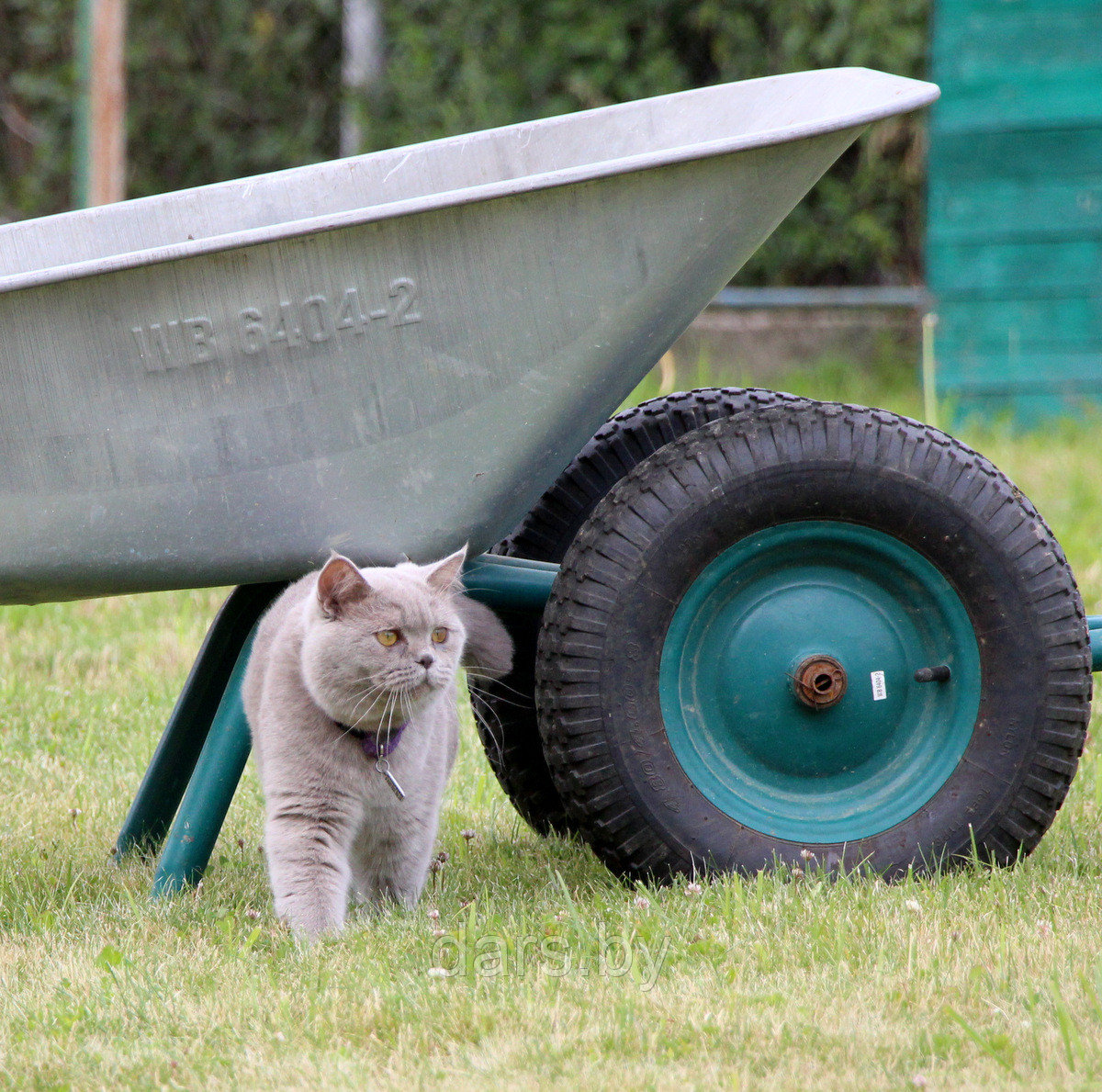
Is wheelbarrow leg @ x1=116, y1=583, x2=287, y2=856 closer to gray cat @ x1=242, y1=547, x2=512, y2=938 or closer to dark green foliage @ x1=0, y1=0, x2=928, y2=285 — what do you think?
gray cat @ x1=242, y1=547, x2=512, y2=938

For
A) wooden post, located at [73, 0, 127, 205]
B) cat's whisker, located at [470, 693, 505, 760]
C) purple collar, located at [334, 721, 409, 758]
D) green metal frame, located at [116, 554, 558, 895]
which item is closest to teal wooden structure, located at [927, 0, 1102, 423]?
wooden post, located at [73, 0, 127, 205]

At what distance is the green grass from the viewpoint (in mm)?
1584

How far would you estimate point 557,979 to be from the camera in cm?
179

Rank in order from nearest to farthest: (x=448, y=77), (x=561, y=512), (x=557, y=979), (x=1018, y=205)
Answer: (x=557, y=979)
(x=561, y=512)
(x=1018, y=205)
(x=448, y=77)

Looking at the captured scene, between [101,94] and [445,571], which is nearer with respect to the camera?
[445,571]

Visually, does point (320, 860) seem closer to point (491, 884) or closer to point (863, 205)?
point (491, 884)

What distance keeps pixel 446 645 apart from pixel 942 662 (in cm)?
74

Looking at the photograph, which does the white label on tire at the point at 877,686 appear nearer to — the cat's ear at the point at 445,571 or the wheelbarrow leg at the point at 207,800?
the cat's ear at the point at 445,571

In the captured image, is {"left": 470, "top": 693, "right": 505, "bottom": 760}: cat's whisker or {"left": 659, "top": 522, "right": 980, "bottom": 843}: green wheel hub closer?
{"left": 659, "top": 522, "right": 980, "bottom": 843}: green wheel hub

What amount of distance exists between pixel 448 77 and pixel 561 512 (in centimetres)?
448

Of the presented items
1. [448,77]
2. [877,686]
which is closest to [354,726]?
[877,686]

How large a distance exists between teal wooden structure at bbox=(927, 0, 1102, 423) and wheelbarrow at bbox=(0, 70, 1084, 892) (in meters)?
4.04

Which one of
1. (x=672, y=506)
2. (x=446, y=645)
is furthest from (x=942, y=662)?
(x=446, y=645)

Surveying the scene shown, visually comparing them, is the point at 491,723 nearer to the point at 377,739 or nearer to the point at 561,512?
the point at 561,512
